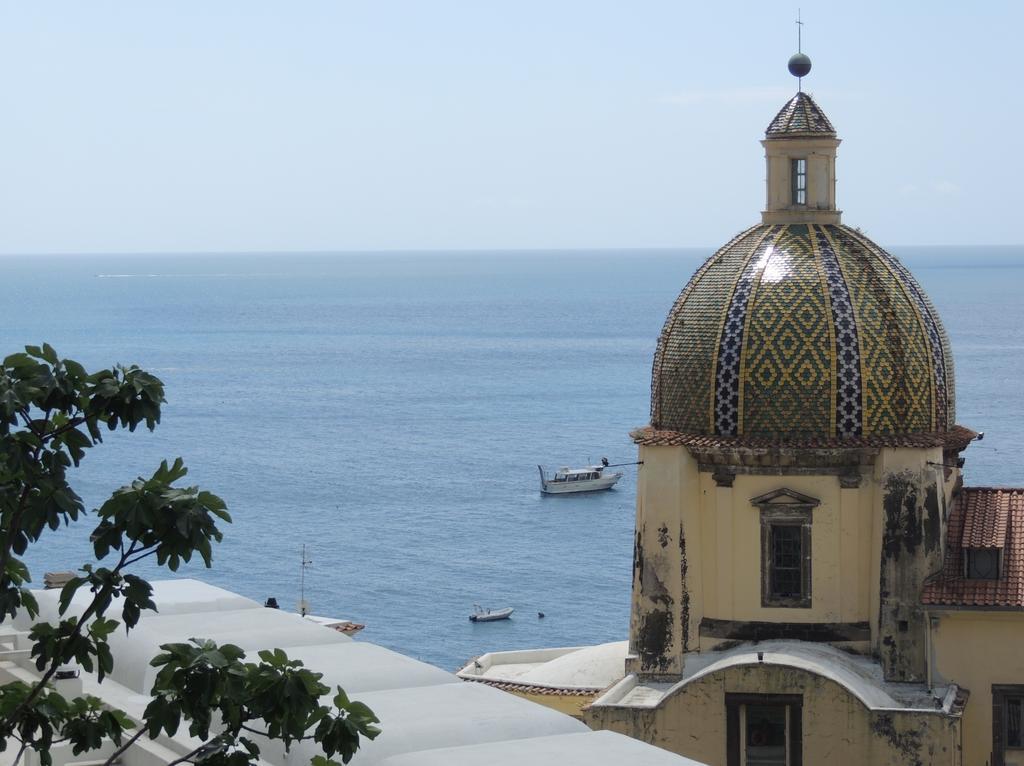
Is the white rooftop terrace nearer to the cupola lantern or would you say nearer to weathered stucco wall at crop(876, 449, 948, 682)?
weathered stucco wall at crop(876, 449, 948, 682)

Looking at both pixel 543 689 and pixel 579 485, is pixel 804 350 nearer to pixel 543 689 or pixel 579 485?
pixel 543 689

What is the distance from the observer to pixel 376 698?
21922 millimetres

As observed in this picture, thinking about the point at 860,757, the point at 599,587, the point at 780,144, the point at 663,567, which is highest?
the point at 780,144

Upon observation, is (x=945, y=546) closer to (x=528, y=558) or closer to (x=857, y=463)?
(x=857, y=463)

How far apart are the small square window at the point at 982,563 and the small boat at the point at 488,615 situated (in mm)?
35635

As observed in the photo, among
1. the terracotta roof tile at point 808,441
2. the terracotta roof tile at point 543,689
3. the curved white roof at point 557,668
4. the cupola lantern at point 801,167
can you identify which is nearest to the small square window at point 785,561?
the terracotta roof tile at point 808,441

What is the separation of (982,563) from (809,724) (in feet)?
10.8

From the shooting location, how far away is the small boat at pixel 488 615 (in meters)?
62.3

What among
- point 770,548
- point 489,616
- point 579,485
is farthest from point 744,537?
point 579,485

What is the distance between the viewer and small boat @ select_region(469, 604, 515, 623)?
6228cm

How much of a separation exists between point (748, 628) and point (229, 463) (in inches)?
2682

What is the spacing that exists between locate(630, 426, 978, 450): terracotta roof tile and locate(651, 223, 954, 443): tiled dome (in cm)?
7

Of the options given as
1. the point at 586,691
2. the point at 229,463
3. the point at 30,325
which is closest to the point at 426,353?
the point at 30,325

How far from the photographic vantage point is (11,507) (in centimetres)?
1234
